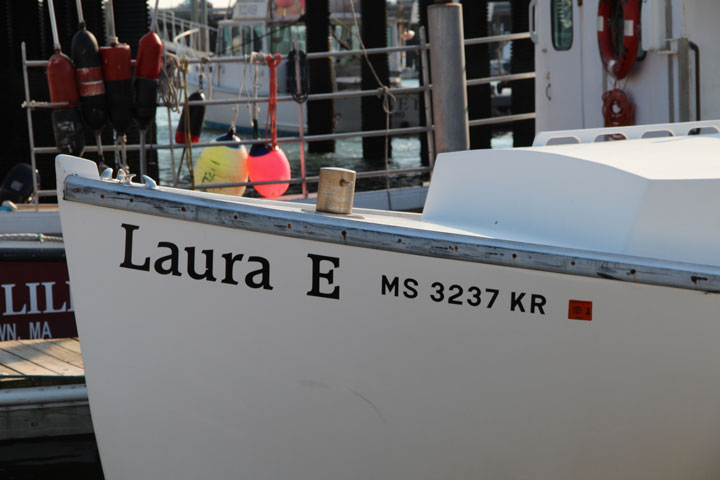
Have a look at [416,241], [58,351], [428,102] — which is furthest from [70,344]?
[428,102]

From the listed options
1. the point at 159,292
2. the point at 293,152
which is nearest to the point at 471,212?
the point at 159,292

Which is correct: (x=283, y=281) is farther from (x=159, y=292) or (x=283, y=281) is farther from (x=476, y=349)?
(x=476, y=349)

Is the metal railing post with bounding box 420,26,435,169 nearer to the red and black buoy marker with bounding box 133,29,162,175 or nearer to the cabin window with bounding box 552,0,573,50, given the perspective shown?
the cabin window with bounding box 552,0,573,50

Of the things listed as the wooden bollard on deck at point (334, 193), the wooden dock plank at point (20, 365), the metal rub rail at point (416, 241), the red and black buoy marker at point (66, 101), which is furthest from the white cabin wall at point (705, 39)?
the wooden dock plank at point (20, 365)

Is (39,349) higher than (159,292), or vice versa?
(159,292)

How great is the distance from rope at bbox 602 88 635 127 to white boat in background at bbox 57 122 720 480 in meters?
2.45

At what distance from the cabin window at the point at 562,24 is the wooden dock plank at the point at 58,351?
397 centimetres

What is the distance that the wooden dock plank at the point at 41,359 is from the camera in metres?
5.32

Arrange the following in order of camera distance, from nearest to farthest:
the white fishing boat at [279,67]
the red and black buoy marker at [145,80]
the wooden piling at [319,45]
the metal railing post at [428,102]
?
the red and black buoy marker at [145,80] < the metal railing post at [428,102] < the wooden piling at [319,45] < the white fishing boat at [279,67]

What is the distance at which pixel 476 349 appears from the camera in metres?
3.51

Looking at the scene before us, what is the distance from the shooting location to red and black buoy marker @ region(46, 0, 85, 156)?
6.05m

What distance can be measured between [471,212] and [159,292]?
135 cm

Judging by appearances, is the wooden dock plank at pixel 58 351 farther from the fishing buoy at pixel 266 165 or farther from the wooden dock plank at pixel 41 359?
the fishing buoy at pixel 266 165

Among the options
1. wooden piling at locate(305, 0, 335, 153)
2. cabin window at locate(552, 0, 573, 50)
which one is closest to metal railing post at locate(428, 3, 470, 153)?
cabin window at locate(552, 0, 573, 50)
